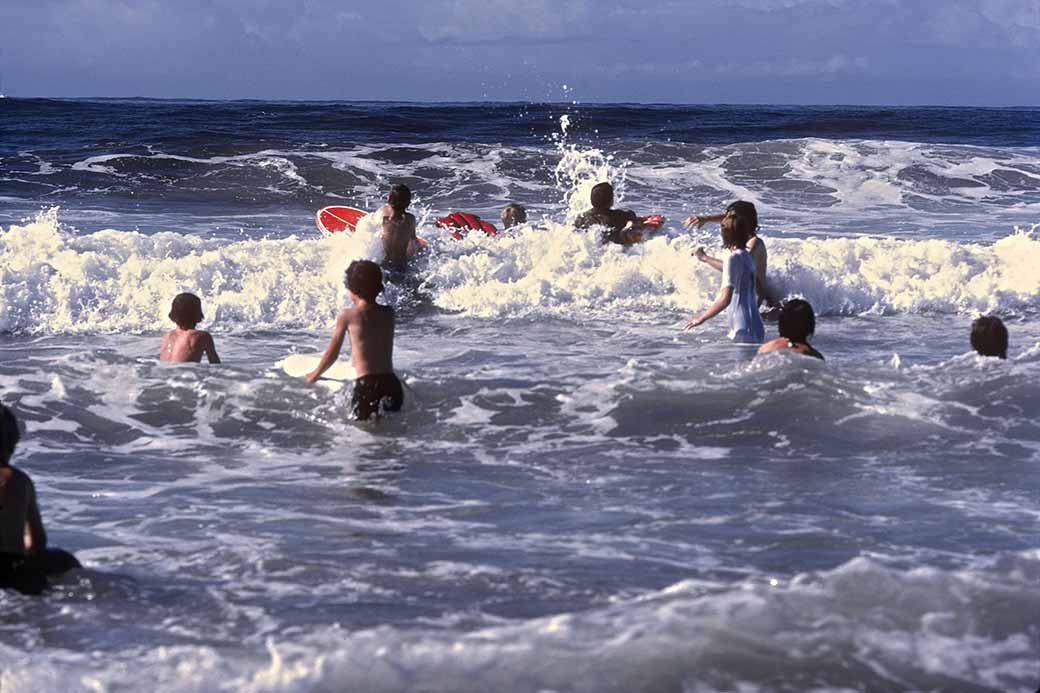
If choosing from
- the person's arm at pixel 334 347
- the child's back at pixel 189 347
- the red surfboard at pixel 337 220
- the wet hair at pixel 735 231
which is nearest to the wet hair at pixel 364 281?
the person's arm at pixel 334 347

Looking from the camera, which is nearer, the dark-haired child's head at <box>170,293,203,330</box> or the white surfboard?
the white surfboard

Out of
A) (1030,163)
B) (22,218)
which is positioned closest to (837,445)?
(22,218)

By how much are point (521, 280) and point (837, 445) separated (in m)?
7.29

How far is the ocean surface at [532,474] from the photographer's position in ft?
16.0

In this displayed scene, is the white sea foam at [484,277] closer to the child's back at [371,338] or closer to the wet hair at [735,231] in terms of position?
the wet hair at [735,231]

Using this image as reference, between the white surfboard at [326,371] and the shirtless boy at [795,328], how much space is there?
10.0 ft

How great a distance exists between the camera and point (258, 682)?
15.2 feet

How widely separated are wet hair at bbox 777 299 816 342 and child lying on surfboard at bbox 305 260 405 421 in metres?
2.83

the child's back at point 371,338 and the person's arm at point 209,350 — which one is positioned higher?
the child's back at point 371,338

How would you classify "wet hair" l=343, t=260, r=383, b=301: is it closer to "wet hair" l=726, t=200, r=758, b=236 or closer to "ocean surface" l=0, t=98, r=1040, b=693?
"ocean surface" l=0, t=98, r=1040, b=693

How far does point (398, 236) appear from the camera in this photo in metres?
15.0

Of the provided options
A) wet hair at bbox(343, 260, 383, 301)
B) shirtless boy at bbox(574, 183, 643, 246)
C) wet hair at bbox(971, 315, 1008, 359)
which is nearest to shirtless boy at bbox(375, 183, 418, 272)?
shirtless boy at bbox(574, 183, 643, 246)

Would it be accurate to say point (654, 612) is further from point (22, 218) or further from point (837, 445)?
point (22, 218)

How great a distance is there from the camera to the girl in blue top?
10195 millimetres
